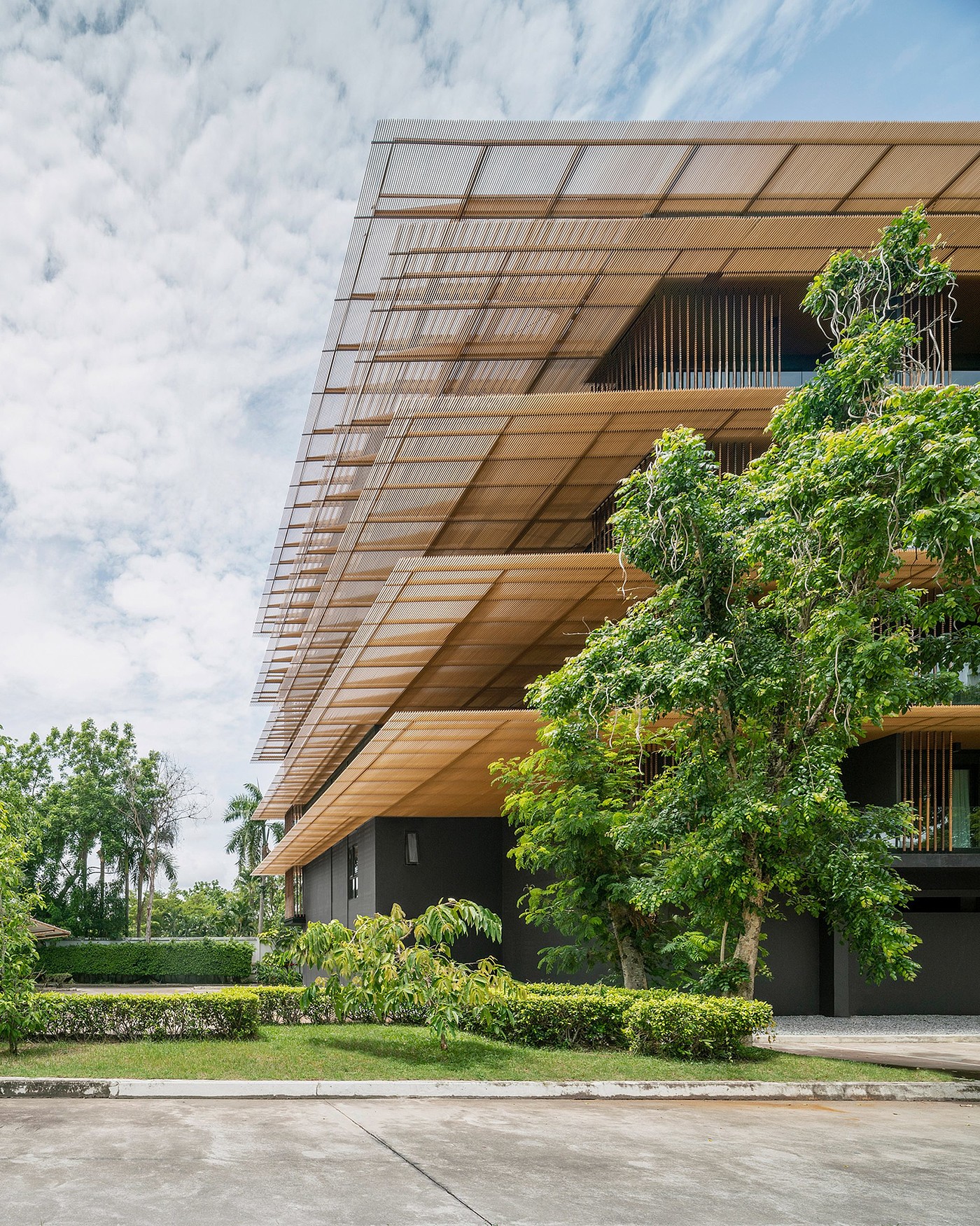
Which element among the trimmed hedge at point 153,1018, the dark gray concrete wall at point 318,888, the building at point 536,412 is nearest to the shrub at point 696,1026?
the trimmed hedge at point 153,1018

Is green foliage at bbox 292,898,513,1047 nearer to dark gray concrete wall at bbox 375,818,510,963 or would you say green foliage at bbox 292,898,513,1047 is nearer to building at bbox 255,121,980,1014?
building at bbox 255,121,980,1014

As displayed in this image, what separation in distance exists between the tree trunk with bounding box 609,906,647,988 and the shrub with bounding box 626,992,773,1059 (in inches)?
125

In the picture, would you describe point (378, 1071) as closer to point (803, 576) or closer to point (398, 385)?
point (803, 576)

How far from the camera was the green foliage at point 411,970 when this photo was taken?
1397 cm

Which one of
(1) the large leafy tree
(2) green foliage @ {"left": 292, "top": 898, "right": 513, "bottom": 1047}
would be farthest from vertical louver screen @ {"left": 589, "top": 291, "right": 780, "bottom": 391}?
(2) green foliage @ {"left": 292, "top": 898, "right": 513, "bottom": 1047}

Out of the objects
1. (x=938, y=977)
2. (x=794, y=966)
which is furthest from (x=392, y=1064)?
(x=938, y=977)

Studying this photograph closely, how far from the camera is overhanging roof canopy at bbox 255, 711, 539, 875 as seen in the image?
2112 cm

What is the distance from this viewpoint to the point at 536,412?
→ 17.6 metres

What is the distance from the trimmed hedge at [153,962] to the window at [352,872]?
16313 mm

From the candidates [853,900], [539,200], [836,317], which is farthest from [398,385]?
[853,900]

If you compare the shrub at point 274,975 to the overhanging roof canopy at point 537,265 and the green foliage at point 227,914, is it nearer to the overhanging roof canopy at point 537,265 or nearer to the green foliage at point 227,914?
the overhanging roof canopy at point 537,265

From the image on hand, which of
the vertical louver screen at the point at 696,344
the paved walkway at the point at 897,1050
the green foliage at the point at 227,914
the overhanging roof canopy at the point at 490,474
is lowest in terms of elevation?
the green foliage at the point at 227,914

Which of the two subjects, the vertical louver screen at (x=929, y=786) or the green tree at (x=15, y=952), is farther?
the vertical louver screen at (x=929, y=786)

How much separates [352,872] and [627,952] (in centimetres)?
2122
